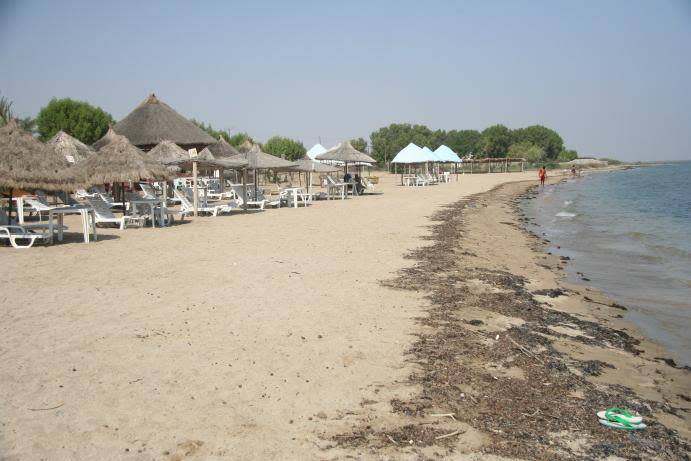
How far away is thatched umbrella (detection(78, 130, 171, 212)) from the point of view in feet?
41.4

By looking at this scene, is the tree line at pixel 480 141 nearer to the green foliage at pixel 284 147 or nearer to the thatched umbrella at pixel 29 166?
the green foliage at pixel 284 147

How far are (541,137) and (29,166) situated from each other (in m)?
114

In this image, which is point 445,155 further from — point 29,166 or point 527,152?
point 527,152

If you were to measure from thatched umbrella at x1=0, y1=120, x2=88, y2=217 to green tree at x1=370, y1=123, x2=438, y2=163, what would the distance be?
76.5 metres

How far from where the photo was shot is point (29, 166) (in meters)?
10.4

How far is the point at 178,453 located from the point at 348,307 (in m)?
3.05

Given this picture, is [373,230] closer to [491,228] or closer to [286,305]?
[491,228]

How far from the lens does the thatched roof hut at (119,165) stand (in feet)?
41.4

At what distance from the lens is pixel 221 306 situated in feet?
19.0

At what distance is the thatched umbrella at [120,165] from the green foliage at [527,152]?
87.6 meters

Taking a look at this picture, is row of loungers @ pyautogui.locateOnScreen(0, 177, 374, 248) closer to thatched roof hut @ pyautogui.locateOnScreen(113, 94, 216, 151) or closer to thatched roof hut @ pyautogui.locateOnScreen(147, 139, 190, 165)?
thatched roof hut @ pyautogui.locateOnScreen(147, 139, 190, 165)

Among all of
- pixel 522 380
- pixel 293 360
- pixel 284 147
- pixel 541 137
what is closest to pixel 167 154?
pixel 293 360

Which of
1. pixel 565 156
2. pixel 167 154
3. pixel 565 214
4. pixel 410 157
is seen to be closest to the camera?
pixel 167 154

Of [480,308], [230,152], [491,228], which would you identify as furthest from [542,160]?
[480,308]
